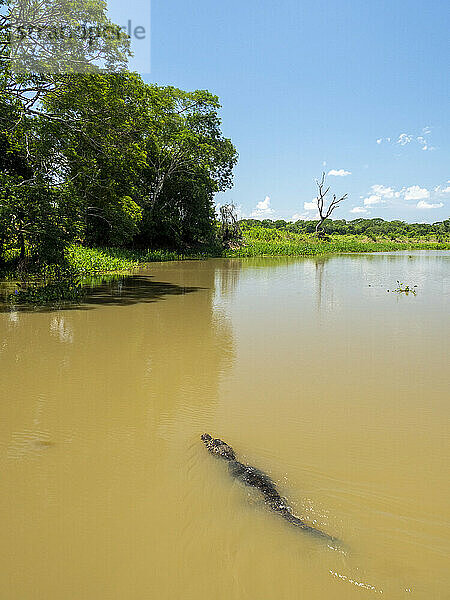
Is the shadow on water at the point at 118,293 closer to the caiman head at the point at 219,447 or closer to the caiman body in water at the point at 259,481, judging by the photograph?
the caiman head at the point at 219,447

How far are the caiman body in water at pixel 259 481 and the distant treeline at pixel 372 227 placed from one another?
61.8 meters

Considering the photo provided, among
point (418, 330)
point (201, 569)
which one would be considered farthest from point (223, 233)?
point (201, 569)

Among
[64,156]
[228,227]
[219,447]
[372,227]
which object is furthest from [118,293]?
[372,227]

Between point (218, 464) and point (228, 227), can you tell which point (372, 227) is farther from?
point (218, 464)

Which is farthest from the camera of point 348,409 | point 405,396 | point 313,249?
point 313,249

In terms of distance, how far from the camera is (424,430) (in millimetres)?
3760

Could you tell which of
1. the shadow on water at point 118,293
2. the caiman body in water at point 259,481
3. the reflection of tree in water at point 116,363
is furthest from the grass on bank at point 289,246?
the caiman body in water at point 259,481

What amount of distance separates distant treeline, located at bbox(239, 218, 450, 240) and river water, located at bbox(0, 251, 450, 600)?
195ft

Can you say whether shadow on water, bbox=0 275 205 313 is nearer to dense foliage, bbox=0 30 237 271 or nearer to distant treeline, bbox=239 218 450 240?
dense foliage, bbox=0 30 237 271

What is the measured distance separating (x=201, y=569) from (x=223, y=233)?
1368 inches

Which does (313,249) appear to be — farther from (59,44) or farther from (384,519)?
(384,519)

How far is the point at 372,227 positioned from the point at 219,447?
7633cm

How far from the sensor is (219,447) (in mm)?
3289

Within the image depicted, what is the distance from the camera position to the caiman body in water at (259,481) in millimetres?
2497
